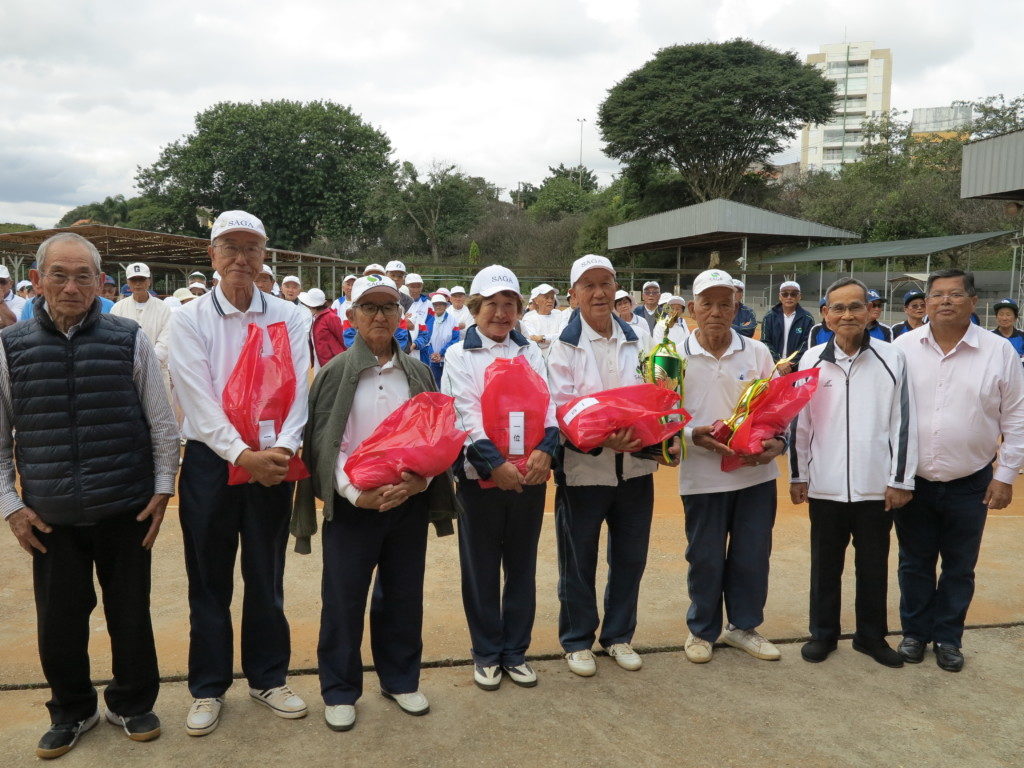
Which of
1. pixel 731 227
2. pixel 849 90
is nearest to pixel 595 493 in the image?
pixel 731 227

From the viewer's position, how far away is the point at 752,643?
3.70 metres

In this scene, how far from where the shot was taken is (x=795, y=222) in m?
26.7

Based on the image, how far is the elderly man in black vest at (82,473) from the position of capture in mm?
2689

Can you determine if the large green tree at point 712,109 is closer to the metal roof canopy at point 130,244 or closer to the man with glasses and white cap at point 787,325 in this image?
the metal roof canopy at point 130,244

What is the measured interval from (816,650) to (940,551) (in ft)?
2.68

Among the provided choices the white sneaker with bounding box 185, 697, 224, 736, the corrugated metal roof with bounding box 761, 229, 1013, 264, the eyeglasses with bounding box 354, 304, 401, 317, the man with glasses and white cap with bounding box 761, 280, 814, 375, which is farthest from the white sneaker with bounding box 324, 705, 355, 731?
the corrugated metal roof with bounding box 761, 229, 1013, 264

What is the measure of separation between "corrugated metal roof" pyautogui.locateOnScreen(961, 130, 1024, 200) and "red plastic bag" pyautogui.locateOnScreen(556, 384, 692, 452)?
14.2 metres

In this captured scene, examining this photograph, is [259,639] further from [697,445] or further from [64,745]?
[697,445]

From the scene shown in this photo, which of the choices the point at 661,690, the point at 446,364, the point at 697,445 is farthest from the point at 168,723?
the point at 697,445

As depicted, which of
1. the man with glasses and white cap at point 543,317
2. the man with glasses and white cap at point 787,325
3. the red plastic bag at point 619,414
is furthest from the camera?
the man with glasses and white cap at point 787,325

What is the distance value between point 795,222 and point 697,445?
25.7 m

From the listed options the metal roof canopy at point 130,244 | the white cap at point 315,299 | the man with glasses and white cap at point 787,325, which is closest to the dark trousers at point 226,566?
the white cap at point 315,299

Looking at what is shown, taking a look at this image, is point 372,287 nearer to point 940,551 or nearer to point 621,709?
point 621,709

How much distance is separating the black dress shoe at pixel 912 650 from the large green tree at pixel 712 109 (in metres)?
36.4
